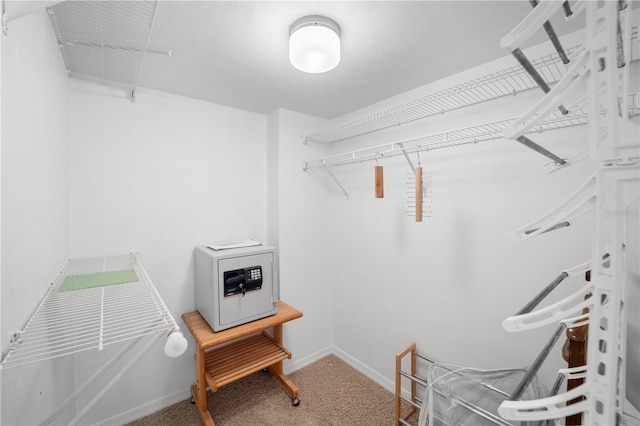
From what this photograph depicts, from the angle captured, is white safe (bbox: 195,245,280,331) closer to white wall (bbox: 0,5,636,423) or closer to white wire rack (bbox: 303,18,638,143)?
white wall (bbox: 0,5,636,423)

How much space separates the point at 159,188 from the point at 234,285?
94cm

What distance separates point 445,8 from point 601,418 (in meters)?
1.45

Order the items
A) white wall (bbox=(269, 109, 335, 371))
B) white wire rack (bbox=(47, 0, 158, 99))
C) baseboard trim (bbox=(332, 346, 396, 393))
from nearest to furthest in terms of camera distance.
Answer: white wire rack (bbox=(47, 0, 158, 99))
baseboard trim (bbox=(332, 346, 396, 393))
white wall (bbox=(269, 109, 335, 371))

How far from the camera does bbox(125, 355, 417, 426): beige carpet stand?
1884 millimetres

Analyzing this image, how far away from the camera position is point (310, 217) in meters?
2.61

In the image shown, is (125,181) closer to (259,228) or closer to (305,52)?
(259,228)

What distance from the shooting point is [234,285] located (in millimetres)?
1867

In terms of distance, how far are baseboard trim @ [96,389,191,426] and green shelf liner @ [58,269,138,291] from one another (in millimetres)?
1103

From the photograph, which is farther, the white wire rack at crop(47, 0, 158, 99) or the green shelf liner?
the green shelf liner

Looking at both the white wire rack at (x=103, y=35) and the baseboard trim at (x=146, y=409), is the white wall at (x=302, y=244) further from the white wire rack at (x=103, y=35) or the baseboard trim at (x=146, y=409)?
the white wire rack at (x=103, y=35)

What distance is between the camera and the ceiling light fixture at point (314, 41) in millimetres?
1203

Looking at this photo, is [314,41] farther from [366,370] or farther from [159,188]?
[366,370]

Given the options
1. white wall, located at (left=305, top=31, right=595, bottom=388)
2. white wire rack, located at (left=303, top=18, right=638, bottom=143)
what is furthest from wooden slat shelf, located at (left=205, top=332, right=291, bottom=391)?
white wire rack, located at (left=303, top=18, right=638, bottom=143)

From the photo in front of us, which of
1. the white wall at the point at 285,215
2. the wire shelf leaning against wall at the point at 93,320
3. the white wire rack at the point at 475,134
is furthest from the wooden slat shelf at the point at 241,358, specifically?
the white wire rack at the point at 475,134
